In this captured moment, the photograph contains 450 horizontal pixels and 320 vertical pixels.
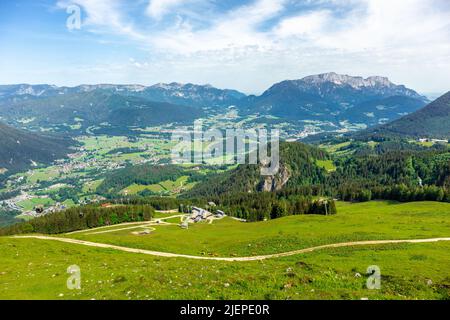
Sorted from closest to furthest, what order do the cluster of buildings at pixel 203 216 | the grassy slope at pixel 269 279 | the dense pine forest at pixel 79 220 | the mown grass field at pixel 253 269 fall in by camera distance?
the grassy slope at pixel 269 279
the mown grass field at pixel 253 269
the dense pine forest at pixel 79 220
the cluster of buildings at pixel 203 216

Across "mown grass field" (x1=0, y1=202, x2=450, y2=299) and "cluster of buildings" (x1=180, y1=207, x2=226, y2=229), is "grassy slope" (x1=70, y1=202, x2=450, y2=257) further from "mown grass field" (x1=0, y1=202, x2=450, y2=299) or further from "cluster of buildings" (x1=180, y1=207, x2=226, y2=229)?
"cluster of buildings" (x1=180, y1=207, x2=226, y2=229)

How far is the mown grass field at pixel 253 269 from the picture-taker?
81.9ft

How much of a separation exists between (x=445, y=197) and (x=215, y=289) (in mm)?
146404

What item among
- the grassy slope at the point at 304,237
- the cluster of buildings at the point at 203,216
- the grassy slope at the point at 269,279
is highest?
the grassy slope at the point at 269,279

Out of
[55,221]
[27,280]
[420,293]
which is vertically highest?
[420,293]

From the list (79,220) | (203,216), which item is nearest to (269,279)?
(203,216)

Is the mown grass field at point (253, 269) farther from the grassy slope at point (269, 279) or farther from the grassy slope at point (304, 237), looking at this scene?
the grassy slope at point (304, 237)

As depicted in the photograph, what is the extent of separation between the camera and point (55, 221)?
14625cm

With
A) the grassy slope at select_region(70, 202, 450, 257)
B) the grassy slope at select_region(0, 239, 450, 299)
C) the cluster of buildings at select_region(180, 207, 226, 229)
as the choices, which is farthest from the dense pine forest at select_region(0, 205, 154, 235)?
the grassy slope at select_region(0, 239, 450, 299)

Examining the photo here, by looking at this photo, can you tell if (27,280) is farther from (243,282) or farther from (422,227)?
(422,227)

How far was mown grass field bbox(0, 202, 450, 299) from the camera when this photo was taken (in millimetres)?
24953

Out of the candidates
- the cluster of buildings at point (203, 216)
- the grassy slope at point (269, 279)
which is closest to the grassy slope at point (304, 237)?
the grassy slope at point (269, 279)

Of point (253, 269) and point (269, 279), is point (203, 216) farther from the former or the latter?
point (269, 279)

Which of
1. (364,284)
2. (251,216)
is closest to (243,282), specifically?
(364,284)
